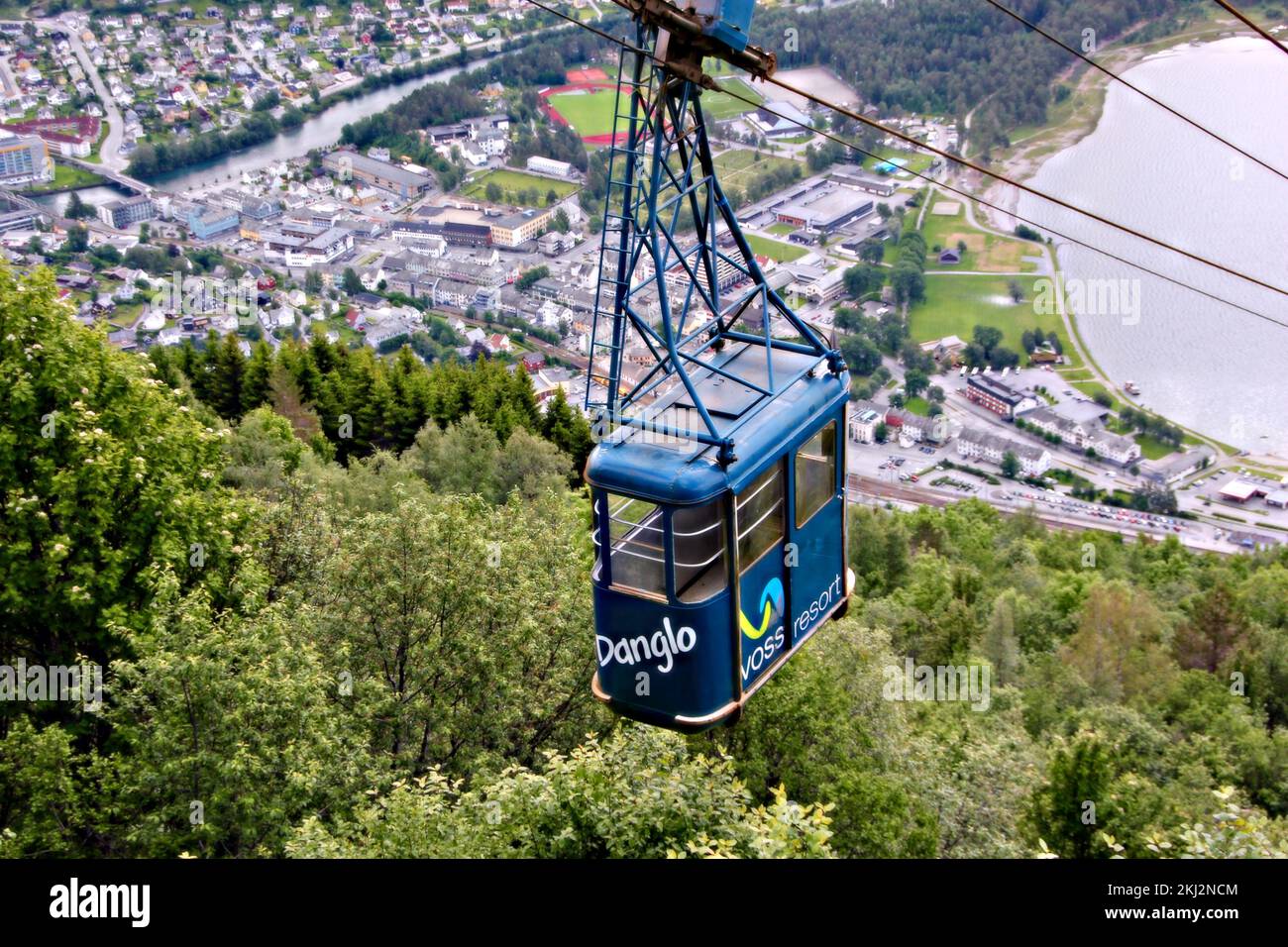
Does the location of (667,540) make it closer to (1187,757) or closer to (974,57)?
(1187,757)

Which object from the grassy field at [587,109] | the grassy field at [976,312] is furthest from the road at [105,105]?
the grassy field at [976,312]

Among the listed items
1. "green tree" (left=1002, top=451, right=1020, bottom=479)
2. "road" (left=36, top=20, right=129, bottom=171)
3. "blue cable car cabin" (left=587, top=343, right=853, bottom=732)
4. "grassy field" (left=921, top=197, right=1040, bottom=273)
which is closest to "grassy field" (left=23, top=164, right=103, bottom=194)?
"road" (left=36, top=20, right=129, bottom=171)

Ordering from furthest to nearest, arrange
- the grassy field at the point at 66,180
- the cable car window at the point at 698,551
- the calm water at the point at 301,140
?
the calm water at the point at 301,140 → the grassy field at the point at 66,180 → the cable car window at the point at 698,551

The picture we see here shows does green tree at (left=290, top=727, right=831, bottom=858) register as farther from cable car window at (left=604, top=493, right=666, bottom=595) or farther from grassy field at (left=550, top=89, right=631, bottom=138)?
grassy field at (left=550, top=89, right=631, bottom=138)

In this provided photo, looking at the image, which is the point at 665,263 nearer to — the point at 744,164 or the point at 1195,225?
the point at 1195,225

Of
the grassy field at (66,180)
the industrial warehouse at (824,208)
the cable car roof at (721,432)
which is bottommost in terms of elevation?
the grassy field at (66,180)

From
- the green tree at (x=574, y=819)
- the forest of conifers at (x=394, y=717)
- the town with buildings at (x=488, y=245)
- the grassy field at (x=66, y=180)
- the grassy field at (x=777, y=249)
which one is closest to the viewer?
the green tree at (x=574, y=819)

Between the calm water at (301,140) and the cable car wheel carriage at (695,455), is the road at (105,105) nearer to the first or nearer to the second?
the calm water at (301,140)
